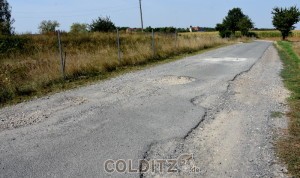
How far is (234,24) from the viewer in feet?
245

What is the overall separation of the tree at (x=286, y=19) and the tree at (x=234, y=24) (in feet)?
30.1

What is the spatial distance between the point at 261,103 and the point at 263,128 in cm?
184

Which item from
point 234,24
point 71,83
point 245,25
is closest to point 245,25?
point 245,25

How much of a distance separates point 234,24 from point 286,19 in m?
19.2

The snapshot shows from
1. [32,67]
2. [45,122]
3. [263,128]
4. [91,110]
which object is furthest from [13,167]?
[32,67]

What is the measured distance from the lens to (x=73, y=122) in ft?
18.9

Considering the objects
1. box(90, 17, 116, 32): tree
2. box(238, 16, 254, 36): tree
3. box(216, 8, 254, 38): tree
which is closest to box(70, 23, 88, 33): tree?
box(90, 17, 116, 32): tree

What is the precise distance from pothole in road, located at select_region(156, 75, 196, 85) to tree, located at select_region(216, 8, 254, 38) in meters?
54.1

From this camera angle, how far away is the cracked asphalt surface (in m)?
4.00

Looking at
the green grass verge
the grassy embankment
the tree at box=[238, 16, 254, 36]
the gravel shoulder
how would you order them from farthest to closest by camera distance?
the tree at box=[238, 16, 254, 36] < the grassy embankment < the green grass verge < the gravel shoulder

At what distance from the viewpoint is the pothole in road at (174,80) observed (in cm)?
963

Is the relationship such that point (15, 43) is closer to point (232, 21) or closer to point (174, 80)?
point (174, 80)

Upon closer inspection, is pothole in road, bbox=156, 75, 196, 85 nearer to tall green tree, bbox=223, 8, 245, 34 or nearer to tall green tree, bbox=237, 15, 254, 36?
tall green tree, bbox=237, 15, 254, 36

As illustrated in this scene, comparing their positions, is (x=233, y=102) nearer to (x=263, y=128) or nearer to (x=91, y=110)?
(x=263, y=128)
